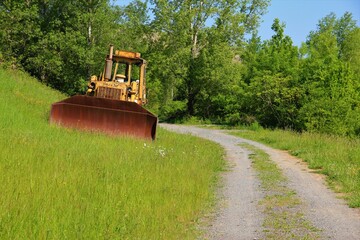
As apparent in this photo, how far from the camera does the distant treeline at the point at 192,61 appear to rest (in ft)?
89.2

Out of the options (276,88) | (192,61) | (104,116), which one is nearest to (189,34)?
(192,61)

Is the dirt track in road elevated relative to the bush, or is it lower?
lower

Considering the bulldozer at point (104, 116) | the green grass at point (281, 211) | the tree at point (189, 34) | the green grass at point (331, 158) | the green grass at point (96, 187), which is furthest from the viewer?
the tree at point (189, 34)

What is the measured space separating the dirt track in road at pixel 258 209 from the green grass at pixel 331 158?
305 mm

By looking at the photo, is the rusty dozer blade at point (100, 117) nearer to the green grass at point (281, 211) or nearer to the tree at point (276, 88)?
the green grass at point (281, 211)

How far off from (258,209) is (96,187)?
8.97 feet

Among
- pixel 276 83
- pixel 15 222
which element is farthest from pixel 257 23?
pixel 15 222

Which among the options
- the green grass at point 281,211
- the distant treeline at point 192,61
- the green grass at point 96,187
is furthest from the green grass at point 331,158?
the distant treeline at point 192,61

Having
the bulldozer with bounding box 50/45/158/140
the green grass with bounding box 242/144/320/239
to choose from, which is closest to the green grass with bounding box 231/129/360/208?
the green grass with bounding box 242/144/320/239

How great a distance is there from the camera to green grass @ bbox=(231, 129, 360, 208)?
29.0 feet

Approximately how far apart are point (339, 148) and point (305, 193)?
7.41 m

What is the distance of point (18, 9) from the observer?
28438 millimetres

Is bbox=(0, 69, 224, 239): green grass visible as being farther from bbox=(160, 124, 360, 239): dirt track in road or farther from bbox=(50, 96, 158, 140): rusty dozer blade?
bbox=(50, 96, 158, 140): rusty dozer blade

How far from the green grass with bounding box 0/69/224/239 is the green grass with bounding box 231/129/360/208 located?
9.07 feet
